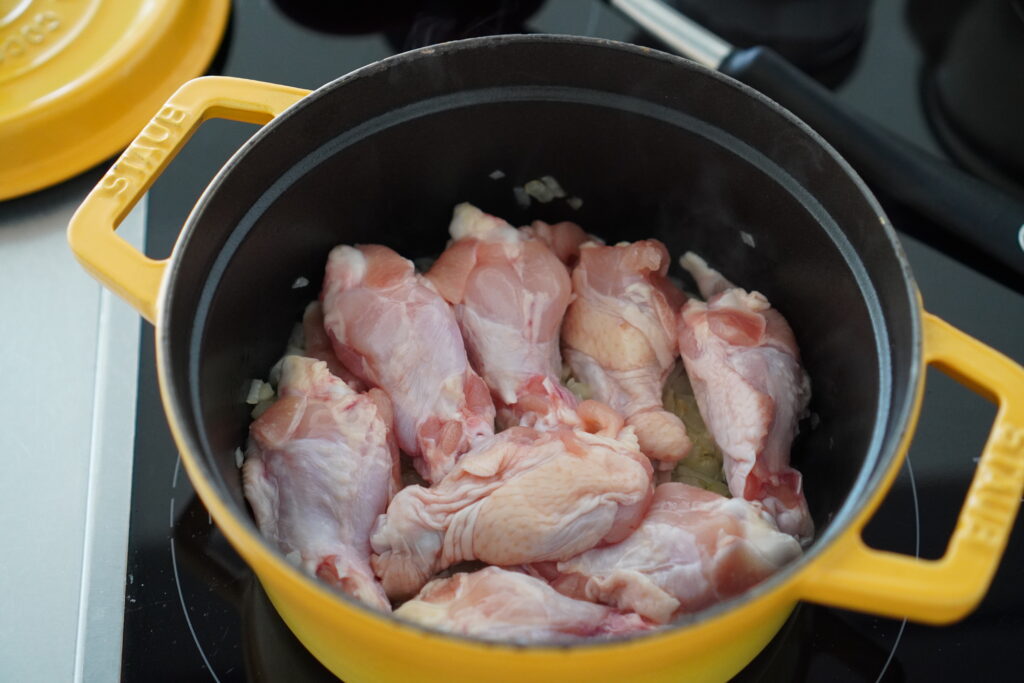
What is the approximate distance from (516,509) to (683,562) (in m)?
0.21

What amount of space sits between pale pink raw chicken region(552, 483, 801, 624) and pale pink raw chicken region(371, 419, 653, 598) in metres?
0.02

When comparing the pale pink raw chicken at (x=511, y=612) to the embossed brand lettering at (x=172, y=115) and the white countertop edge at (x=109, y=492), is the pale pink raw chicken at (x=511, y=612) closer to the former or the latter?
the white countertop edge at (x=109, y=492)

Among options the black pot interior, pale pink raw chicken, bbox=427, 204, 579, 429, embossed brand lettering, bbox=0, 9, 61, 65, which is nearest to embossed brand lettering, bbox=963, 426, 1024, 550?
the black pot interior

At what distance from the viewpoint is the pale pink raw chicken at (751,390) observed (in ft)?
3.99

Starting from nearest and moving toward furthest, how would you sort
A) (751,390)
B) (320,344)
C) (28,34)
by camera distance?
1. (751,390)
2. (320,344)
3. (28,34)

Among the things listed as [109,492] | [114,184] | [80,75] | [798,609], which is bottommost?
[109,492]

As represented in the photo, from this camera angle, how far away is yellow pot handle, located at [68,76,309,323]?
40.1 inches

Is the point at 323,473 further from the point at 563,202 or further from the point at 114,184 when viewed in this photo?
the point at 563,202

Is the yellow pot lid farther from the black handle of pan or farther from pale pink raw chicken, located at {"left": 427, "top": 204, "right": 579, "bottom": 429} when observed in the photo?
the black handle of pan

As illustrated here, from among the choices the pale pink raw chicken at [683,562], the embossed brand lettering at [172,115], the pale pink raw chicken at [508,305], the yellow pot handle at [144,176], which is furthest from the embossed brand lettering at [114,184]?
the pale pink raw chicken at [683,562]

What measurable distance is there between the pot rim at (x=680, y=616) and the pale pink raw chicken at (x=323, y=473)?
194 millimetres

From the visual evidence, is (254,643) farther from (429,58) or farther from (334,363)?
(429,58)

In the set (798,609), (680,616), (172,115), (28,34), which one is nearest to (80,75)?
(28,34)

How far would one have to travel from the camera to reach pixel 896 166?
1.47 metres
